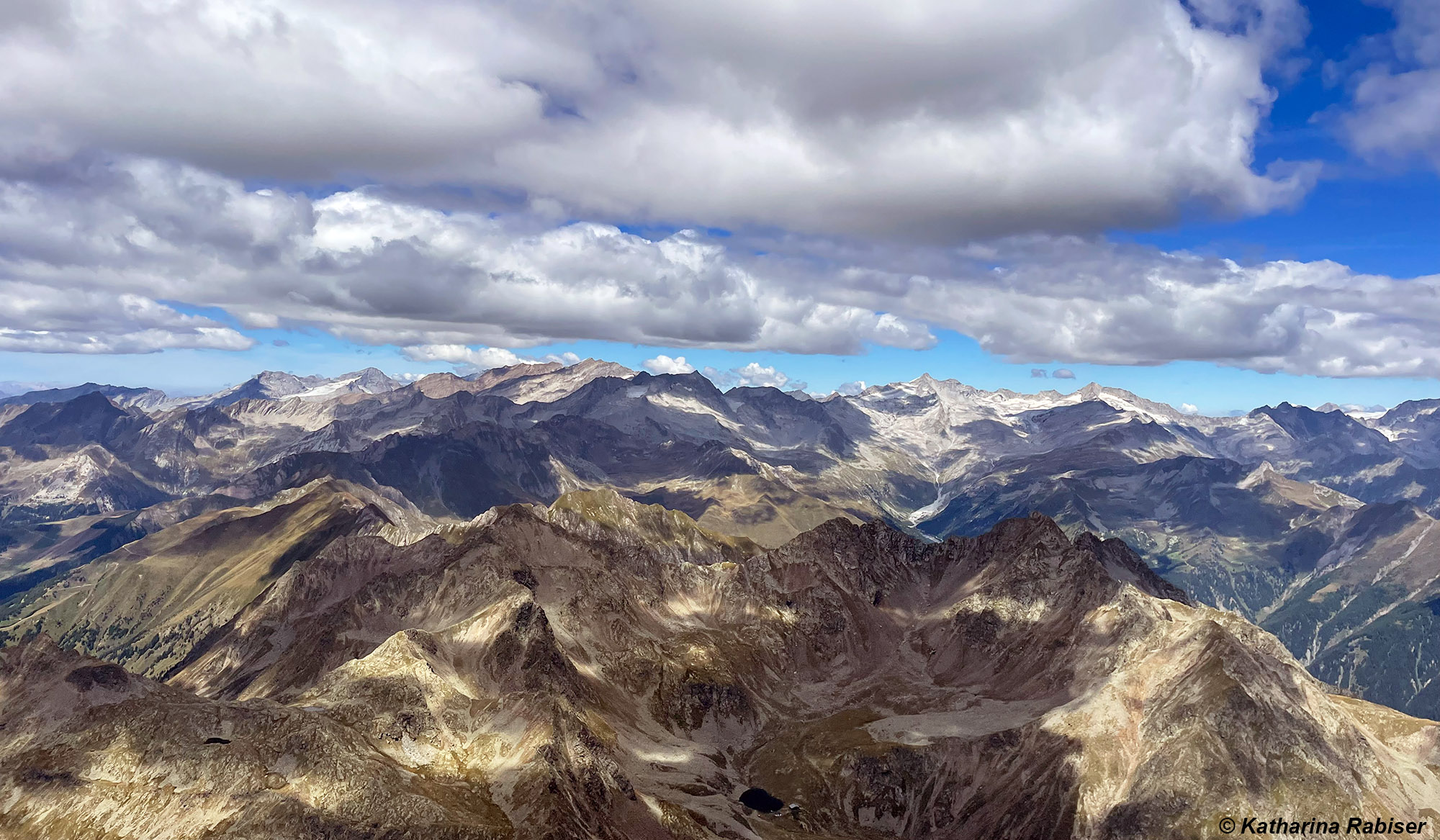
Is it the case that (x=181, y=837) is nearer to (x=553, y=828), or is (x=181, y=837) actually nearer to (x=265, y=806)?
(x=265, y=806)

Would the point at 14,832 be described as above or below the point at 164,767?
below

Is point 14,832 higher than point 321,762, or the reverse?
point 321,762

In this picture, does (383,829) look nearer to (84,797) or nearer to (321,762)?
(321,762)

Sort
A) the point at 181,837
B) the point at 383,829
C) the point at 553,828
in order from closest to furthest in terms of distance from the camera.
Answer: the point at 181,837
the point at 383,829
the point at 553,828

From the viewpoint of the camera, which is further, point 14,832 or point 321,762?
point 321,762

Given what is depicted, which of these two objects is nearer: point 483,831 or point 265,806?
point 265,806

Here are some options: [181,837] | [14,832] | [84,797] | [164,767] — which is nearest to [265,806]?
[181,837]

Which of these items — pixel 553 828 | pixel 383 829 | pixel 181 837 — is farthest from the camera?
pixel 553 828

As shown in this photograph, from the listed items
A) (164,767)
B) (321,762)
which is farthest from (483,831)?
(164,767)
